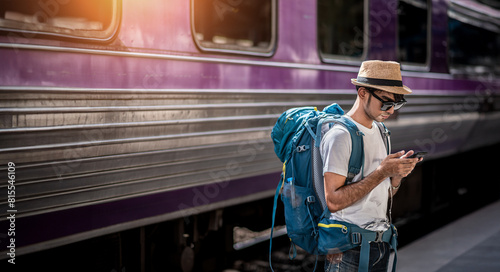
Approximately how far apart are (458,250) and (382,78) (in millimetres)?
3087

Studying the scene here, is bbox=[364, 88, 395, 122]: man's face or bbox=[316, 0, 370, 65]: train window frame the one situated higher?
bbox=[316, 0, 370, 65]: train window frame

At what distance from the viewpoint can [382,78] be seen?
7.64ft

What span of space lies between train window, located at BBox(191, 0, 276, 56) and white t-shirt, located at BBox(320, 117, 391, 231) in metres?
1.88

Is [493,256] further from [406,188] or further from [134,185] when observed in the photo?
[134,185]

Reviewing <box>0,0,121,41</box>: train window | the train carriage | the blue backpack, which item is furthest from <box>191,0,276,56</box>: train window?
the blue backpack

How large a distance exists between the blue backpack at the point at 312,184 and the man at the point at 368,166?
0.14ft

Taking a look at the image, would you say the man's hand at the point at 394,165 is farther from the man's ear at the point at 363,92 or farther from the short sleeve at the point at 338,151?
the man's ear at the point at 363,92

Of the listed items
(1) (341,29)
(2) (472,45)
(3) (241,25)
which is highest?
(2) (472,45)

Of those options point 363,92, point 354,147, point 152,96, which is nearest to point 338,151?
point 354,147

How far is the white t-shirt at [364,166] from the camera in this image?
2.21 m

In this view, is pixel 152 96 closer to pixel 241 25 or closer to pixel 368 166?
pixel 241 25

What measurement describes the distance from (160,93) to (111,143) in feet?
1.56

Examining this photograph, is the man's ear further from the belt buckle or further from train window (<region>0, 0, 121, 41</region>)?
train window (<region>0, 0, 121, 41</region>)

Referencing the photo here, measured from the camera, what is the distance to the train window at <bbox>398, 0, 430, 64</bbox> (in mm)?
6141
